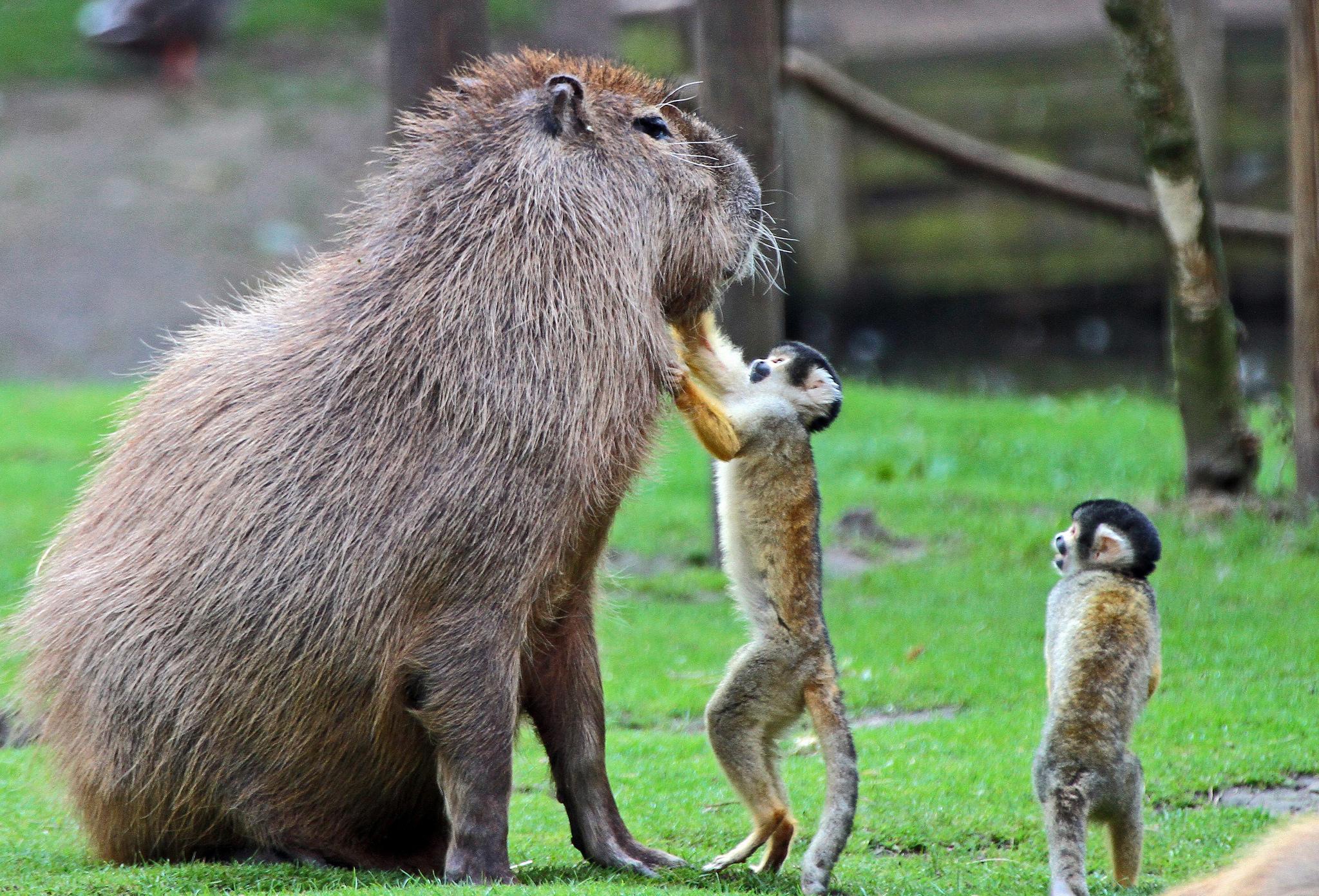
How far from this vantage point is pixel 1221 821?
468 cm

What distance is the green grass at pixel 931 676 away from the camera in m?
4.45

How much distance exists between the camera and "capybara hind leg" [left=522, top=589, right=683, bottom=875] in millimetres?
4449

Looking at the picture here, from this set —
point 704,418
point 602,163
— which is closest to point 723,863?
point 704,418

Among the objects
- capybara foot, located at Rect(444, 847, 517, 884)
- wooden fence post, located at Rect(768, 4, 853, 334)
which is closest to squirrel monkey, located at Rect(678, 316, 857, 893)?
capybara foot, located at Rect(444, 847, 517, 884)

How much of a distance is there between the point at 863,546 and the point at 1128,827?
4294 mm

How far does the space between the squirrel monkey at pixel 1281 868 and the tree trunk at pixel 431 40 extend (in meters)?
4.61

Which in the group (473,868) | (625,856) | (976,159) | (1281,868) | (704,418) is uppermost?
(976,159)

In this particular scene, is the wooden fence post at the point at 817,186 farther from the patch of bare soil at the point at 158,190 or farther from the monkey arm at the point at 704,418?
the monkey arm at the point at 704,418

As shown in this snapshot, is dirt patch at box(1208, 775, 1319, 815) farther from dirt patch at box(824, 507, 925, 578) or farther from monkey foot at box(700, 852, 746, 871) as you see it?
dirt patch at box(824, 507, 925, 578)

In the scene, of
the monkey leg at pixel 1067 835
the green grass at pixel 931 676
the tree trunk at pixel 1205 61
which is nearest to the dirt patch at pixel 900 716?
the green grass at pixel 931 676

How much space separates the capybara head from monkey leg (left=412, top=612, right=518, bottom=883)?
1.01 meters

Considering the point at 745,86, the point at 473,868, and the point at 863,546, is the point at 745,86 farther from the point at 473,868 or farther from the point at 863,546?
the point at 473,868

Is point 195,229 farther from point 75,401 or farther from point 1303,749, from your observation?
point 1303,749

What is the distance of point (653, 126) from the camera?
15.0 feet
